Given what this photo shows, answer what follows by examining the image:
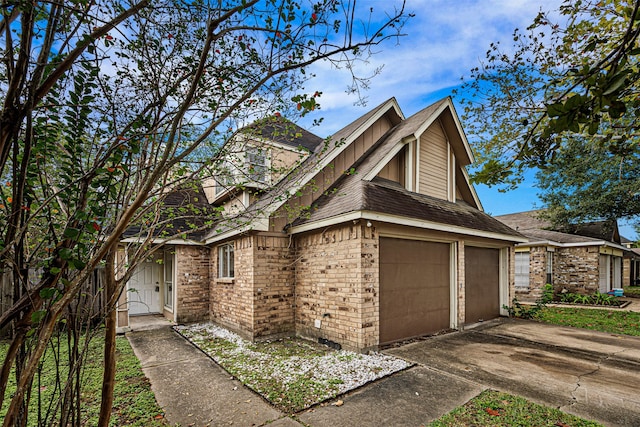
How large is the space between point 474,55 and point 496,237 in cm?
519

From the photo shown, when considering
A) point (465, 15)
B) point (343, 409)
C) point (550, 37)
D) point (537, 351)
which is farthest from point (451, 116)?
point (343, 409)

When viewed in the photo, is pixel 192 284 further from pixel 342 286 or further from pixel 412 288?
pixel 412 288

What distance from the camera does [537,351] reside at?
6582 millimetres

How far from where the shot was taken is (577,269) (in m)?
16.6

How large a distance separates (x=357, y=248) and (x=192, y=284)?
20.9 feet

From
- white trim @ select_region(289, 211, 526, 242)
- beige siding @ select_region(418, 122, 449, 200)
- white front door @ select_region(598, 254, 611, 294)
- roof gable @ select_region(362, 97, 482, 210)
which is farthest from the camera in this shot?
white front door @ select_region(598, 254, 611, 294)

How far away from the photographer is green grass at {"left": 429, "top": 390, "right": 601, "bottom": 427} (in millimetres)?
3639

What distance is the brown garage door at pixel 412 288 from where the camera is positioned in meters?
7.05

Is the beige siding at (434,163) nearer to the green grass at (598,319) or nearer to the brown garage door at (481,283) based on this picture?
Result: the brown garage door at (481,283)

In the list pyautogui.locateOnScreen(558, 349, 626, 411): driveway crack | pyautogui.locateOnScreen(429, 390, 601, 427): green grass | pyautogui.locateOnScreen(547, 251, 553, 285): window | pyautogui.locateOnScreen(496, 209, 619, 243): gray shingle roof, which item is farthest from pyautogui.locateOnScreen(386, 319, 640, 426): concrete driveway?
pyautogui.locateOnScreen(496, 209, 619, 243): gray shingle roof

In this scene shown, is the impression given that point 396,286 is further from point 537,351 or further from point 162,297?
point 162,297

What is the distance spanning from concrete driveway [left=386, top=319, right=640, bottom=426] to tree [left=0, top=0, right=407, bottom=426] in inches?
200

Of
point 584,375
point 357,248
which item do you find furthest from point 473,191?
point 584,375

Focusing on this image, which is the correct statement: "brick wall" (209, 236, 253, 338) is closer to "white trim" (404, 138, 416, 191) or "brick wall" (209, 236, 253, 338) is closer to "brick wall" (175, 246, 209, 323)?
"brick wall" (175, 246, 209, 323)
